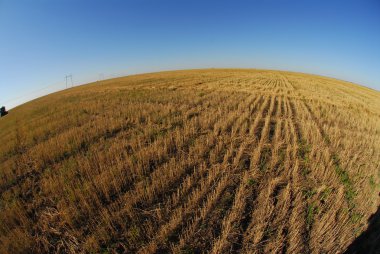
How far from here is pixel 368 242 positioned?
3285mm

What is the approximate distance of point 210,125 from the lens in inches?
332

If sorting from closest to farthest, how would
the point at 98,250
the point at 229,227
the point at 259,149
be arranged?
the point at 98,250
the point at 229,227
the point at 259,149

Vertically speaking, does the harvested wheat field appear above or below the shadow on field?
above

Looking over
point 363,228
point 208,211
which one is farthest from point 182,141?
point 363,228

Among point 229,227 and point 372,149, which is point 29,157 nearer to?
point 229,227

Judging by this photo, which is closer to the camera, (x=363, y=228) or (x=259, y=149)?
(x=363, y=228)

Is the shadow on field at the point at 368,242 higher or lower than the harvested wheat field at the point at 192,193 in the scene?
lower

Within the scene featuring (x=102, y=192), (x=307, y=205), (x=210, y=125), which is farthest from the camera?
(x=210, y=125)

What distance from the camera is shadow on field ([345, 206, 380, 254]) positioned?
3174mm

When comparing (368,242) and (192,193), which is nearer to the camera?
(368,242)

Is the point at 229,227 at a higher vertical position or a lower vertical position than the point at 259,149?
lower

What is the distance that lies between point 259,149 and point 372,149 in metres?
4.54

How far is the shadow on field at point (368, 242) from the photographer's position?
125 inches

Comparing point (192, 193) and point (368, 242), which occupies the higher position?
point (192, 193)
